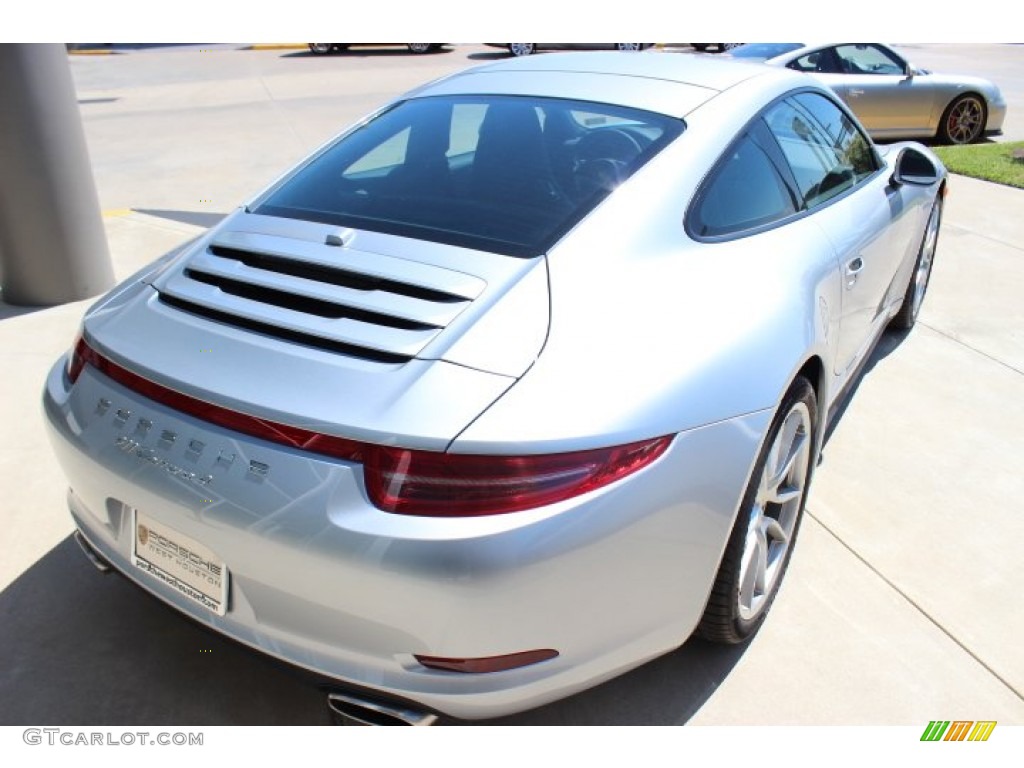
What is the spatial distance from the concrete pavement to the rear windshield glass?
45.8 inches

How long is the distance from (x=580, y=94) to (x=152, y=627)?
6.80ft

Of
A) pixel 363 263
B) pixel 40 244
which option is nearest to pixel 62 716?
pixel 363 263

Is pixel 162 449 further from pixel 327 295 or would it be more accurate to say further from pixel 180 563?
pixel 327 295

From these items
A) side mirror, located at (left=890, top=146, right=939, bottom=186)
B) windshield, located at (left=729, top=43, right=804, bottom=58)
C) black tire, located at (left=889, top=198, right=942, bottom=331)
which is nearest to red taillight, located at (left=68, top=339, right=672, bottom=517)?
side mirror, located at (left=890, top=146, right=939, bottom=186)

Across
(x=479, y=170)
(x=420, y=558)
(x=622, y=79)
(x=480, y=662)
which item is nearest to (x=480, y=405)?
(x=420, y=558)

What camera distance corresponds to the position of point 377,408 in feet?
5.56

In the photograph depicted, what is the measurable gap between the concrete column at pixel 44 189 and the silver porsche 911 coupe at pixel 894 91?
260 inches

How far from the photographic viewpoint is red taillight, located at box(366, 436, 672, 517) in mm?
1644

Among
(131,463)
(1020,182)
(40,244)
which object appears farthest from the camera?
(1020,182)

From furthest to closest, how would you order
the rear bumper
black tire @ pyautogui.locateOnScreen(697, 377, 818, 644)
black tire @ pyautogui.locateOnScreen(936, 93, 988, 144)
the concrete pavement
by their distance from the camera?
black tire @ pyautogui.locateOnScreen(936, 93, 988, 144)
the concrete pavement
black tire @ pyautogui.locateOnScreen(697, 377, 818, 644)
the rear bumper

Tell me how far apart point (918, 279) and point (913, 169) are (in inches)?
39.8

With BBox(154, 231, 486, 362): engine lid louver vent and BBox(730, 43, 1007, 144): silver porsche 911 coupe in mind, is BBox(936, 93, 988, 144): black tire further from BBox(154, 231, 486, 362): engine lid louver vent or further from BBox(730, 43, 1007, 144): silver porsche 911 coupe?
BBox(154, 231, 486, 362): engine lid louver vent

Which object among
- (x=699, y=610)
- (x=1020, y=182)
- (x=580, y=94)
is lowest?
(x=1020, y=182)
